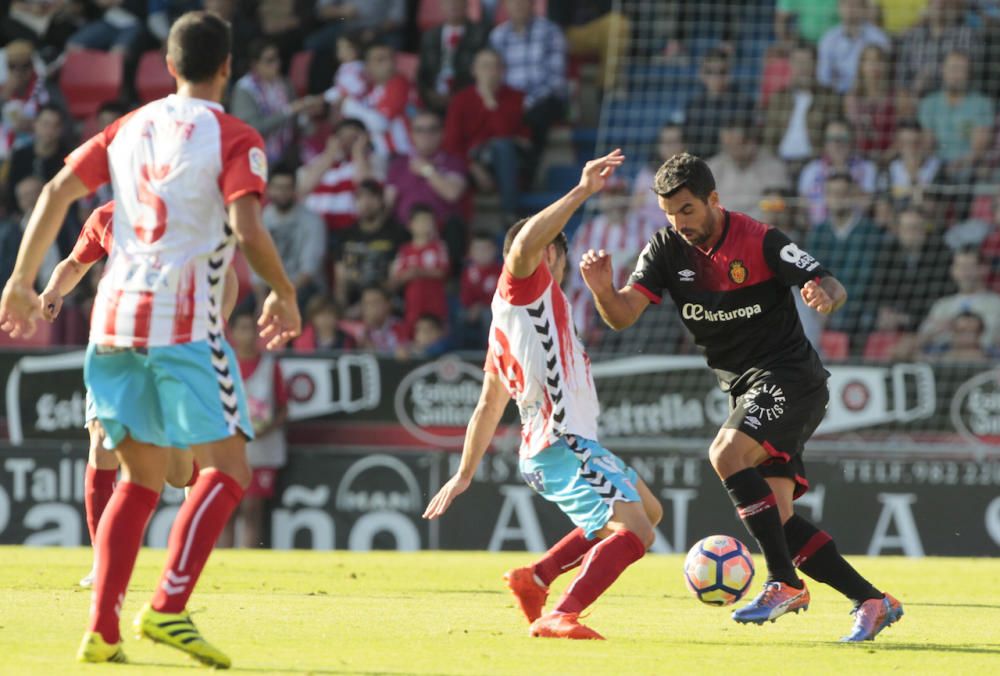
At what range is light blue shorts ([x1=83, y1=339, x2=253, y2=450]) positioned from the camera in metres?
5.55

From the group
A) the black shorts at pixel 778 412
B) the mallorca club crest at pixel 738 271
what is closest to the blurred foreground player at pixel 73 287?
the mallorca club crest at pixel 738 271

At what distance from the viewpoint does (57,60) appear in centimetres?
1916

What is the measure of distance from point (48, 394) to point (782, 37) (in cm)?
839

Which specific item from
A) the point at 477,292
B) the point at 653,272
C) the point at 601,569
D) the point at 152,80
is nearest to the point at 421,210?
the point at 477,292

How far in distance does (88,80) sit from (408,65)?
3.68m

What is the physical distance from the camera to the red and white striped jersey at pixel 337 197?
1733 centimetres

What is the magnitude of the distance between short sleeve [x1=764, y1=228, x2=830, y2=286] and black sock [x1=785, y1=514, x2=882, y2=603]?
1.08 m

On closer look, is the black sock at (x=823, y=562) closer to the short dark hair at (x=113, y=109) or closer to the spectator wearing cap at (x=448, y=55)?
the spectator wearing cap at (x=448, y=55)

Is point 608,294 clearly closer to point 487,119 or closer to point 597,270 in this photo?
point 597,270

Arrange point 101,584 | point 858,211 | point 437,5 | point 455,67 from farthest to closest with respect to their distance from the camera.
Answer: point 437,5, point 455,67, point 858,211, point 101,584

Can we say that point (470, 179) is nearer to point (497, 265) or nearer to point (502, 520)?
point (497, 265)

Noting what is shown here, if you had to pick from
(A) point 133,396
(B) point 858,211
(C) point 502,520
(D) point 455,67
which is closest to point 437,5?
(D) point 455,67

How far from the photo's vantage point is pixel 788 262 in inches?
287

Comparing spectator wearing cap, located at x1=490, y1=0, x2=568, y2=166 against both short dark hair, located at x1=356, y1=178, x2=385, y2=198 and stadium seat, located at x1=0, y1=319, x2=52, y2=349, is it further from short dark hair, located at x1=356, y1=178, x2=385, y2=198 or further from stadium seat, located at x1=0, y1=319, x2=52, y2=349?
stadium seat, located at x1=0, y1=319, x2=52, y2=349
